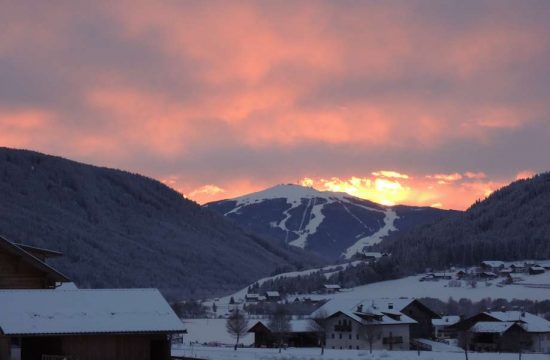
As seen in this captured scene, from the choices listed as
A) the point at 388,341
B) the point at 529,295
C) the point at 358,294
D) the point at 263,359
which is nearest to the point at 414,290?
the point at 358,294

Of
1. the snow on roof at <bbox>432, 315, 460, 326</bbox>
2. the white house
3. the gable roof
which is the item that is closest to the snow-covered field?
the snow on roof at <bbox>432, 315, 460, 326</bbox>

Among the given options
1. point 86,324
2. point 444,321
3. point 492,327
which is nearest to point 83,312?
point 86,324

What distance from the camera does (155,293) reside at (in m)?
38.6

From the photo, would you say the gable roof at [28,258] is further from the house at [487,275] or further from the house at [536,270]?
the house at [536,270]

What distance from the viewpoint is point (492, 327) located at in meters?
92.4

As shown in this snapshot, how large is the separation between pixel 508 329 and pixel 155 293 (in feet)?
196

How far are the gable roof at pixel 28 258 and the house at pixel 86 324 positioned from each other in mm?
2705

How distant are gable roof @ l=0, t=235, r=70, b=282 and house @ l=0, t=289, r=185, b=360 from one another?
270 centimetres

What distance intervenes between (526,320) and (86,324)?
6876cm

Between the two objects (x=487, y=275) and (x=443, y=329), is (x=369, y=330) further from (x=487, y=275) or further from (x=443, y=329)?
(x=487, y=275)

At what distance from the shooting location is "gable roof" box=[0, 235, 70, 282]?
39.0 meters

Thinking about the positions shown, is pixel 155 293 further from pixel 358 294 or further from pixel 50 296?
pixel 358 294

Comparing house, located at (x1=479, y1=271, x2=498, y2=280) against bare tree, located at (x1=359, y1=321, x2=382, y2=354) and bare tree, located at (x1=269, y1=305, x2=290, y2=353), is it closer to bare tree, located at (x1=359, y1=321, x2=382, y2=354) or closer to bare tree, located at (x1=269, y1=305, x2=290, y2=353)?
bare tree, located at (x1=359, y1=321, x2=382, y2=354)

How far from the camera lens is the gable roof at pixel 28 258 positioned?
128 ft
